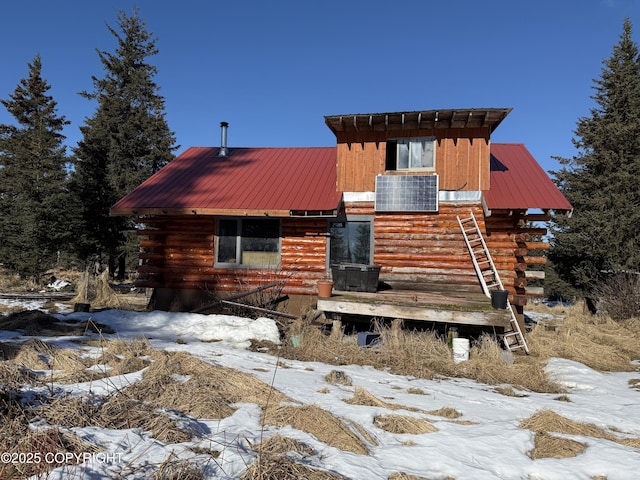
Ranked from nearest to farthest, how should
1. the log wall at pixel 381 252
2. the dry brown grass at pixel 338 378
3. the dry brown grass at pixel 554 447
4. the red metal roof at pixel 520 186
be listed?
the dry brown grass at pixel 554 447 < the dry brown grass at pixel 338 378 < the red metal roof at pixel 520 186 < the log wall at pixel 381 252

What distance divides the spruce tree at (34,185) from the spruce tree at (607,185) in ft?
85.2

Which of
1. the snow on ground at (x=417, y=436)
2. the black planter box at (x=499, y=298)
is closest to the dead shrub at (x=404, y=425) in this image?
the snow on ground at (x=417, y=436)

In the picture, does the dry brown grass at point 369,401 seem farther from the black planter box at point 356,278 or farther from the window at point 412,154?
the window at point 412,154

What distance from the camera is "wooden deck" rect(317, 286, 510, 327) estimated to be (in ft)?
26.6

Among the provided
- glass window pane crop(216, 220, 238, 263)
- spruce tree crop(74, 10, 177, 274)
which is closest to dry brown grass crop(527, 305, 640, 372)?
glass window pane crop(216, 220, 238, 263)

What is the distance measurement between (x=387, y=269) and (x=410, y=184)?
236 centimetres

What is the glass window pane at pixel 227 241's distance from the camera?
40.3 ft

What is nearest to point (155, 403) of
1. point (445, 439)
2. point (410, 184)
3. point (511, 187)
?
point (445, 439)

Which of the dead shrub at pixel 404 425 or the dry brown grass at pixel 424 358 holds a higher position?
the dead shrub at pixel 404 425

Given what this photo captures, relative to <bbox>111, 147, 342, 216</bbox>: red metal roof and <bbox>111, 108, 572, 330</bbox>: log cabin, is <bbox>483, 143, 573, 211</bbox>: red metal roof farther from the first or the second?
<bbox>111, 147, 342, 216</bbox>: red metal roof

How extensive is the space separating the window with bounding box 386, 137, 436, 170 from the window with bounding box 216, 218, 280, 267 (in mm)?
3717

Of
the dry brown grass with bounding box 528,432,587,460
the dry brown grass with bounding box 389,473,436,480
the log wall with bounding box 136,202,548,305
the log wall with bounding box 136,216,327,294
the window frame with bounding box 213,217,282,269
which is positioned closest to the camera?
the dry brown grass with bounding box 389,473,436,480

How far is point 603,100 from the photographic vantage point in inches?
888

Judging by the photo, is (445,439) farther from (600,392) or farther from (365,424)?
(600,392)
